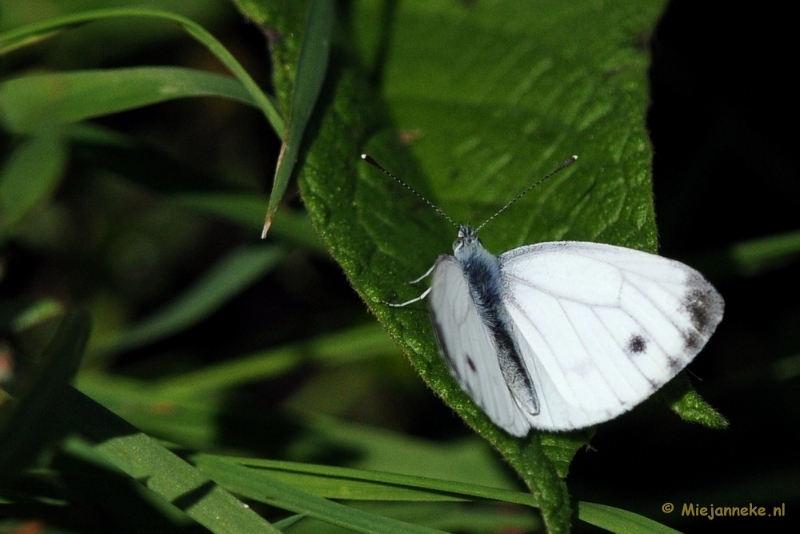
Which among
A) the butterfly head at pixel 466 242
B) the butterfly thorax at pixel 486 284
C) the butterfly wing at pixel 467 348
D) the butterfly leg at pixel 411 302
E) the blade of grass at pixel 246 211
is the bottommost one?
the butterfly wing at pixel 467 348

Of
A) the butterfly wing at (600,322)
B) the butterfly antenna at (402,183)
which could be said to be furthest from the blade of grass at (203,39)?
the butterfly wing at (600,322)

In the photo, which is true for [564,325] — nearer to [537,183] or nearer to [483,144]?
[537,183]

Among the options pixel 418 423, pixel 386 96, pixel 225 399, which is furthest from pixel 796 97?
pixel 225 399

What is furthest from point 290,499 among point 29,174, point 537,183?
point 29,174

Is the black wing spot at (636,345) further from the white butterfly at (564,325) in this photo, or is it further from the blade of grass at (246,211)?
the blade of grass at (246,211)

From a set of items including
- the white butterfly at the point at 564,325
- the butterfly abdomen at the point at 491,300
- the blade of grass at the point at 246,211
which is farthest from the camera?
the blade of grass at the point at 246,211

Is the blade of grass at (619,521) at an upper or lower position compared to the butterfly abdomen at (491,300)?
lower

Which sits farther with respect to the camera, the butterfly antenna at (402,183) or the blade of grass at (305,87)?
the butterfly antenna at (402,183)
